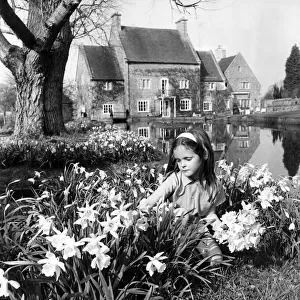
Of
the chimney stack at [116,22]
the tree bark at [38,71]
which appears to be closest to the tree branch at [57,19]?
the tree bark at [38,71]

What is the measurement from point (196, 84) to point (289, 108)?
1108cm

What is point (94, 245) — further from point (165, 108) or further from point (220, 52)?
point (220, 52)

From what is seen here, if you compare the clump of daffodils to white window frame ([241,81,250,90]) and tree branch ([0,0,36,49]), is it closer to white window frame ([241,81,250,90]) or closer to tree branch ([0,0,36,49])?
tree branch ([0,0,36,49])

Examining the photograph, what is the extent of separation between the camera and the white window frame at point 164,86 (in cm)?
4175

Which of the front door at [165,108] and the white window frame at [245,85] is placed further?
the white window frame at [245,85]

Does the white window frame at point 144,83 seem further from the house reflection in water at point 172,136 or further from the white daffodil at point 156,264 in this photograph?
the white daffodil at point 156,264

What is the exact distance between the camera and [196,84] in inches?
1692

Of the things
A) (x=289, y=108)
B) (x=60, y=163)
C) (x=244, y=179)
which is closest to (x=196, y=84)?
(x=289, y=108)

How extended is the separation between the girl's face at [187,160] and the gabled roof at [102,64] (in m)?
37.2

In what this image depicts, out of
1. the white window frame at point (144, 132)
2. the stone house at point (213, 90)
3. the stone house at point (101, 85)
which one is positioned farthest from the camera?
the stone house at point (213, 90)

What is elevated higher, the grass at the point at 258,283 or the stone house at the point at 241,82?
the stone house at the point at 241,82

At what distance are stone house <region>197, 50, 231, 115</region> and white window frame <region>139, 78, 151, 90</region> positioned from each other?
7258 millimetres

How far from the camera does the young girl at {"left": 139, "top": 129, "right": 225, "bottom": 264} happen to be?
295 centimetres

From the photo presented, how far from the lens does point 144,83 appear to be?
1610 inches
